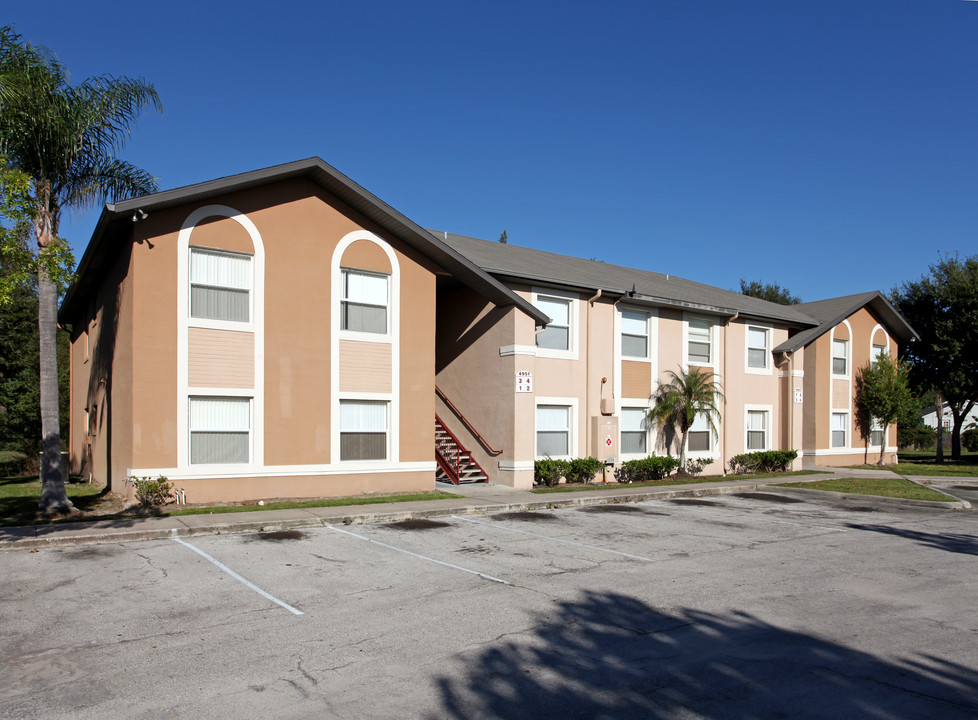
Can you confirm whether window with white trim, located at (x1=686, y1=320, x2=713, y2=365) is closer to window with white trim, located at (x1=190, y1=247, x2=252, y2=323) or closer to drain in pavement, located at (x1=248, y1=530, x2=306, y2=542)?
window with white trim, located at (x1=190, y1=247, x2=252, y2=323)

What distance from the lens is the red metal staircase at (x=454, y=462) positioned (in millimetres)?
20094

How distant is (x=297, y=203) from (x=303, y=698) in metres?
12.9

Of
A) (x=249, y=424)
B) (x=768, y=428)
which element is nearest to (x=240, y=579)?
(x=249, y=424)

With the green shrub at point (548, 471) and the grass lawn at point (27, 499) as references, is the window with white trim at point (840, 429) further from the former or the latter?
the grass lawn at point (27, 499)

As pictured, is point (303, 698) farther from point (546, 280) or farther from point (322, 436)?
point (546, 280)

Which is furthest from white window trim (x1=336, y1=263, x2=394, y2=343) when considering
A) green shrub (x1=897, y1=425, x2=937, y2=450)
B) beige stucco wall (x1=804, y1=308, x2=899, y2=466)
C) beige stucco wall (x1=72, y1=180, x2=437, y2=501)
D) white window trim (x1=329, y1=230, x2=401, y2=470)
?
green shrub (x1=897, y1=425, x2=937, y2=450)

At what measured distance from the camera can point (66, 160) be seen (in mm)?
13945

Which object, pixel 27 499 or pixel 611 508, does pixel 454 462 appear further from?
pixel 27 499

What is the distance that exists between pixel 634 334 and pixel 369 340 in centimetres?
937

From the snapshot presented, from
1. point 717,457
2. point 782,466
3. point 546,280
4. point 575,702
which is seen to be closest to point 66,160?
point 546,280

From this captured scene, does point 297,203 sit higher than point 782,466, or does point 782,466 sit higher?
point 297,203

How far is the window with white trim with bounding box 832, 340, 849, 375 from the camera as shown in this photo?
29703 mm

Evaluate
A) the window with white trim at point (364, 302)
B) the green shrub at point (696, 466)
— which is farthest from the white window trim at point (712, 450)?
the window with white trim at point (364, 302)

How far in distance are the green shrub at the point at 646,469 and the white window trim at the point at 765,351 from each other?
5.51 m
